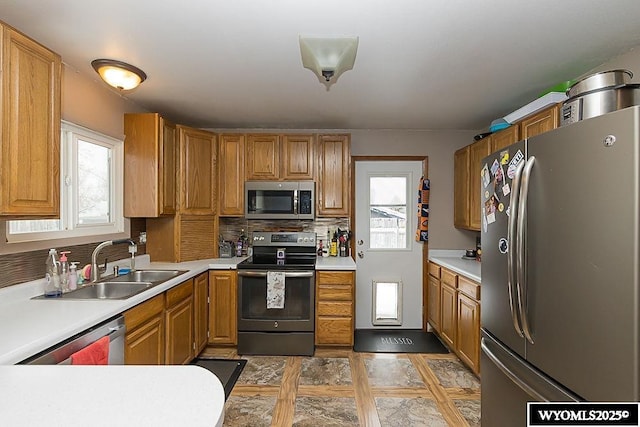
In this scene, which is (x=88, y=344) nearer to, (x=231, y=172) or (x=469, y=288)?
(x=231, y=172)

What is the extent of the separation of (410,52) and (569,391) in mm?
1884

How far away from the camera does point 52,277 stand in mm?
1979

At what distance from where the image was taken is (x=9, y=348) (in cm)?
121

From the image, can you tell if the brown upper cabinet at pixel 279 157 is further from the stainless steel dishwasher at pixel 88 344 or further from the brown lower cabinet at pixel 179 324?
the stainless steel dishwasher at pixel 88 344

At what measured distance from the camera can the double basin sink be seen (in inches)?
83.1

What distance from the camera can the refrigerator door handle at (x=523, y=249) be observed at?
4.37 feet

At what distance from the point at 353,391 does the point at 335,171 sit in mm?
2121

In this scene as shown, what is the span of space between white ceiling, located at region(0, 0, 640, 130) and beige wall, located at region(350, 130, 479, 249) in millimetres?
809

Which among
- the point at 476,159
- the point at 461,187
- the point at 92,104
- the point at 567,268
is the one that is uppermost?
the point at 92,104

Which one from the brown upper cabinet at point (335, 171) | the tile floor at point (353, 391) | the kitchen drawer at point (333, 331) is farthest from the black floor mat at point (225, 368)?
the brown upper cabinet at point (335, 171)

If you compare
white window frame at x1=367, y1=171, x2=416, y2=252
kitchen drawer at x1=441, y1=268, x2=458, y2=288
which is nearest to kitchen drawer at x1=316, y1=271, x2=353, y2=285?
white window frame at x1=367, y1=171, x2=416, y2=252

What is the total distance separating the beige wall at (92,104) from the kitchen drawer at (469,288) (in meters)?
3.28

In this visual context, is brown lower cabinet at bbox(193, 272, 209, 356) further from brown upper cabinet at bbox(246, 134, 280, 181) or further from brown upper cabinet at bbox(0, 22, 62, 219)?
brown upper cabinet at bbox(0, 22, 62, 219)

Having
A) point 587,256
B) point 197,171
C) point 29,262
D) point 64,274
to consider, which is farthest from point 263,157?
point 587,256
